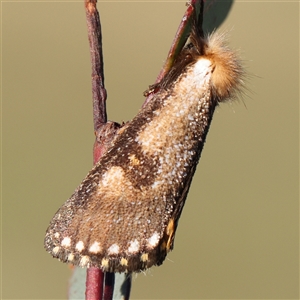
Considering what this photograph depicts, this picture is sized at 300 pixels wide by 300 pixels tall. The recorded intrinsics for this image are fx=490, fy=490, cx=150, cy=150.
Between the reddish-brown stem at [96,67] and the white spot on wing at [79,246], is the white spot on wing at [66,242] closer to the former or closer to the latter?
the white spot on wing at [79,246]

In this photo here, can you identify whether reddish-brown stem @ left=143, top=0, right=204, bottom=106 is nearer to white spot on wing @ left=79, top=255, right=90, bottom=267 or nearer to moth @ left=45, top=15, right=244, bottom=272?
moth @ left=45, top=15, right=244, bottom=272

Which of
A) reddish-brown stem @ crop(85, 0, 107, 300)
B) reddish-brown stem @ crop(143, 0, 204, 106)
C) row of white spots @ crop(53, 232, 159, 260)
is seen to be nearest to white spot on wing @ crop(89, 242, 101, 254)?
row of white spots @ crop(53, 232, 159, 260)

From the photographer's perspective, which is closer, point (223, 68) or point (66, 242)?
point (66, 242)

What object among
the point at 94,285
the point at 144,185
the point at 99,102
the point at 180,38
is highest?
the point at 180,38

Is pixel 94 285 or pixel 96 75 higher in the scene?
pixel 96 75

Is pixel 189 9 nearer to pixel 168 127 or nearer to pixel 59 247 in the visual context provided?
pixel 168 127

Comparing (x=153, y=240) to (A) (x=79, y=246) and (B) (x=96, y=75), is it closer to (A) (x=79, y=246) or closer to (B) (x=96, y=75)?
(A) (x=79, y=246)

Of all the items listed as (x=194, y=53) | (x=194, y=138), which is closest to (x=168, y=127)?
(x=194, y=138)

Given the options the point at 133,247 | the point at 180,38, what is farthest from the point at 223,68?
the point at 133,247
